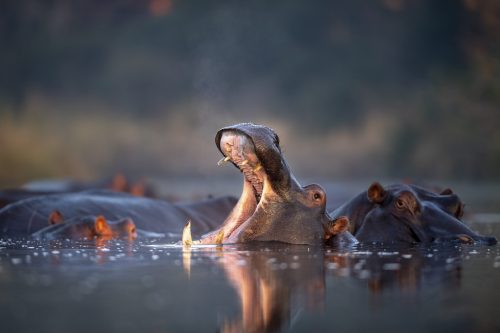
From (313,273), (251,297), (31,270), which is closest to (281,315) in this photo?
(251,297)

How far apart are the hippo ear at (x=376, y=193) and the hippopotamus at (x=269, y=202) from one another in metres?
0.99

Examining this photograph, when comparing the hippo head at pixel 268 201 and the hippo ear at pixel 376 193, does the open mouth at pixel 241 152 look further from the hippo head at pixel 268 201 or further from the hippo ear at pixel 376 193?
the hippo ear at pixel 376 193

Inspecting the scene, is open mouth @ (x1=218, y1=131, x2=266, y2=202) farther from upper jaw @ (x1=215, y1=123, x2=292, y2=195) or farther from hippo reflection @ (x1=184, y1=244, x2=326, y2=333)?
hippo reflection @ (x1=184, y1=244, x2=326, y2=333)

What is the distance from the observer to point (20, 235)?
35.4ft

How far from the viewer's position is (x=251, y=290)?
17.6 feet

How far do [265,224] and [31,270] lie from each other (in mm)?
2107

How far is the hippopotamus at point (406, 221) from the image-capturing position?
9.00 m

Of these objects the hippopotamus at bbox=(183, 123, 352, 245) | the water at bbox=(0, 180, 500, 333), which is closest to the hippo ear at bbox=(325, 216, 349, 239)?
the hippopotamus at bbox=(183, 123, 352, 245)

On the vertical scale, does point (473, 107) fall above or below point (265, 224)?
above

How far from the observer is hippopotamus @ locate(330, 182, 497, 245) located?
29.5 feet

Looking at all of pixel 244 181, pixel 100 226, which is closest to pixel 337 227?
pixel 244 181

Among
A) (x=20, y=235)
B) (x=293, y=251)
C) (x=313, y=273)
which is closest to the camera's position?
(x=313, y=273)

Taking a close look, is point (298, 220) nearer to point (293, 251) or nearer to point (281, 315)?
point (293, 251)

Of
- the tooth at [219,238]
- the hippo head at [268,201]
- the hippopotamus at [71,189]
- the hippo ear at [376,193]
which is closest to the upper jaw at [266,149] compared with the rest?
the hippo head at [268,201]
